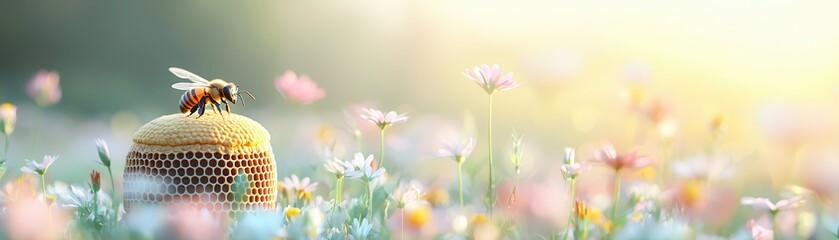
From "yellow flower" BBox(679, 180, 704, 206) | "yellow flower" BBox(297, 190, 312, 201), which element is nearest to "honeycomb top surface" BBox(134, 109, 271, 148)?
"yellow flower" BBox(297, 190, 312, 201)

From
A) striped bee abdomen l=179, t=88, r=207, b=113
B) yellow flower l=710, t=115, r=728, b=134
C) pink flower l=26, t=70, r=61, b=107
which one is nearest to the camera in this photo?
striped bee abdomen l=179, t=88, r=207, b=113

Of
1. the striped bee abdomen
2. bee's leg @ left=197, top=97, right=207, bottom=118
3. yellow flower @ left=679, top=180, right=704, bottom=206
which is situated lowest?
yellow flower @ left=679, top=180, right=704, bottom=206

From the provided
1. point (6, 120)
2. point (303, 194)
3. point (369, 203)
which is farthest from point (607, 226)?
point (6, 120)

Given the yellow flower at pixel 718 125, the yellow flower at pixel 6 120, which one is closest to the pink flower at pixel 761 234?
the yellow flower at pixel 718 125

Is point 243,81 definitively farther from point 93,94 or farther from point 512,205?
point 512,205

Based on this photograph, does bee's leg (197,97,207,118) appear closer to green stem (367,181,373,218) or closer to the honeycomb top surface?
the honeycomb top surface

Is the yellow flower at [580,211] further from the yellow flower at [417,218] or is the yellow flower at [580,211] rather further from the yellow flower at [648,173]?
the yellow flower at [648,173]
